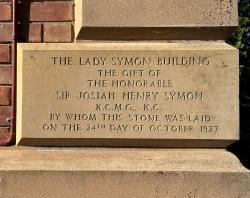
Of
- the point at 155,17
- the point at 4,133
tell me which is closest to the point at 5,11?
the point at 4,133

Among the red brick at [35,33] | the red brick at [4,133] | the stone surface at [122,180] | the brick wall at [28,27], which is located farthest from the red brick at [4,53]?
the stone surface at [122,180]

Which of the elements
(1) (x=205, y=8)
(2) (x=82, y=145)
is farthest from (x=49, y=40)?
(1) (x=205, y=8)

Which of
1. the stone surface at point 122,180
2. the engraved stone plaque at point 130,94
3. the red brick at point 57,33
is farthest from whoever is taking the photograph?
the red brick at point 57,33

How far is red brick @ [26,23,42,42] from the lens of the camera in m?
2.61

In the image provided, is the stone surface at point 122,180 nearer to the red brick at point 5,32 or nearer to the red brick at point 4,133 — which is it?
the red brick at point 4,133

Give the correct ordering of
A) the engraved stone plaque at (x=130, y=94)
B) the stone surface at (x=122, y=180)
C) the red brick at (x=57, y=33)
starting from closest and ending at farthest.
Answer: the stone surface at (x=122, y=180) < the engraved stone plaque at (x=130, y=94) < the red brick at (x=57, y=33)

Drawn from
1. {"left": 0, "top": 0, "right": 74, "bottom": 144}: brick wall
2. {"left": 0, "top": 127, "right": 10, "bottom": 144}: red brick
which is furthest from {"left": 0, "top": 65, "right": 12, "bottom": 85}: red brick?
{"left": 0, "top": 127, "right": 10, "bottom": 144}: red brick

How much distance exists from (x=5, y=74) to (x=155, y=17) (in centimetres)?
80

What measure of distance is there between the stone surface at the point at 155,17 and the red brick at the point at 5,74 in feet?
1.36

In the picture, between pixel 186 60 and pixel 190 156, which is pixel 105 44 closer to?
pixel 186 60

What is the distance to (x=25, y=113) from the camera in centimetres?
249

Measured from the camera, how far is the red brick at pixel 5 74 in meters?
2.63

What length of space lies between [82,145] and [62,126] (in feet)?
0.44

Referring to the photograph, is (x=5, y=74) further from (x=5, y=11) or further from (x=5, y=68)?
(x=5, y=11)
